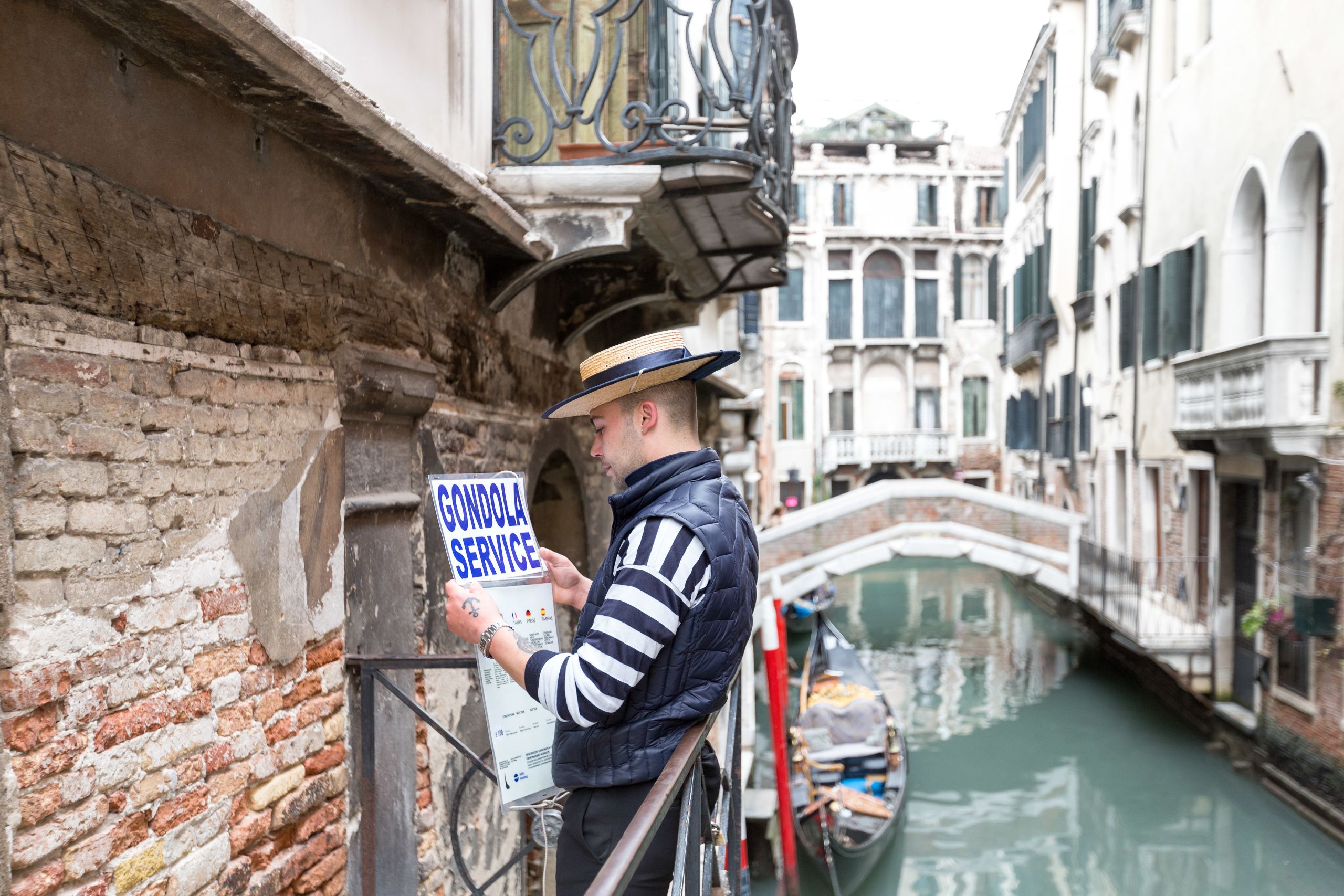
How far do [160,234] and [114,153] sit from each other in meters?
0.17

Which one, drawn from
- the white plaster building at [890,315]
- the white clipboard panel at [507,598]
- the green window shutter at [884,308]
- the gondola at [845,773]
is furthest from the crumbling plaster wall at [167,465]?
the green window shutter at [884,308]

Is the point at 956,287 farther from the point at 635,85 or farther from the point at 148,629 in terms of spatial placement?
the point at 148,629

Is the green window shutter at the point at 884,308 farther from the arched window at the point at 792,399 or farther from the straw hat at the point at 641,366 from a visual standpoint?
the straw hat at the point at 641,366

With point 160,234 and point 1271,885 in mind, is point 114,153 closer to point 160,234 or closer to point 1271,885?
point 160,234

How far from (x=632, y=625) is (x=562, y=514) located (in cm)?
415

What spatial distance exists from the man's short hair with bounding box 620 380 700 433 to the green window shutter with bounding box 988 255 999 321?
25735 mm

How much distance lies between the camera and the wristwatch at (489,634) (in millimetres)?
1940

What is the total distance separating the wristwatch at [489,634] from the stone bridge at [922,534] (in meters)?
12.3

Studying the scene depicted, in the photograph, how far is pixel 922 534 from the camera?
1456cm

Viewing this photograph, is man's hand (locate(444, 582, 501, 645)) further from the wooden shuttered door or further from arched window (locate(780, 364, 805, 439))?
arched window (locate(780, 364, 805, 439))

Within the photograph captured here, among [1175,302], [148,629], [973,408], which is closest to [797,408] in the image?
[973,408]

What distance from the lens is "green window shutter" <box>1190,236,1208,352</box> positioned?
430 inches

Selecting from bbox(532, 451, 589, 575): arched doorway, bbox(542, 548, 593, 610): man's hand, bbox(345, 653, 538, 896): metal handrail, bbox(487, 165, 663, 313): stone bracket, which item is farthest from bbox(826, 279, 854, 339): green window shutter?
bbox(542, 548, 593, 610): man's hand

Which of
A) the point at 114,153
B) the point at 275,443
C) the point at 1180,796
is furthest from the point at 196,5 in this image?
the point at 1180,796
